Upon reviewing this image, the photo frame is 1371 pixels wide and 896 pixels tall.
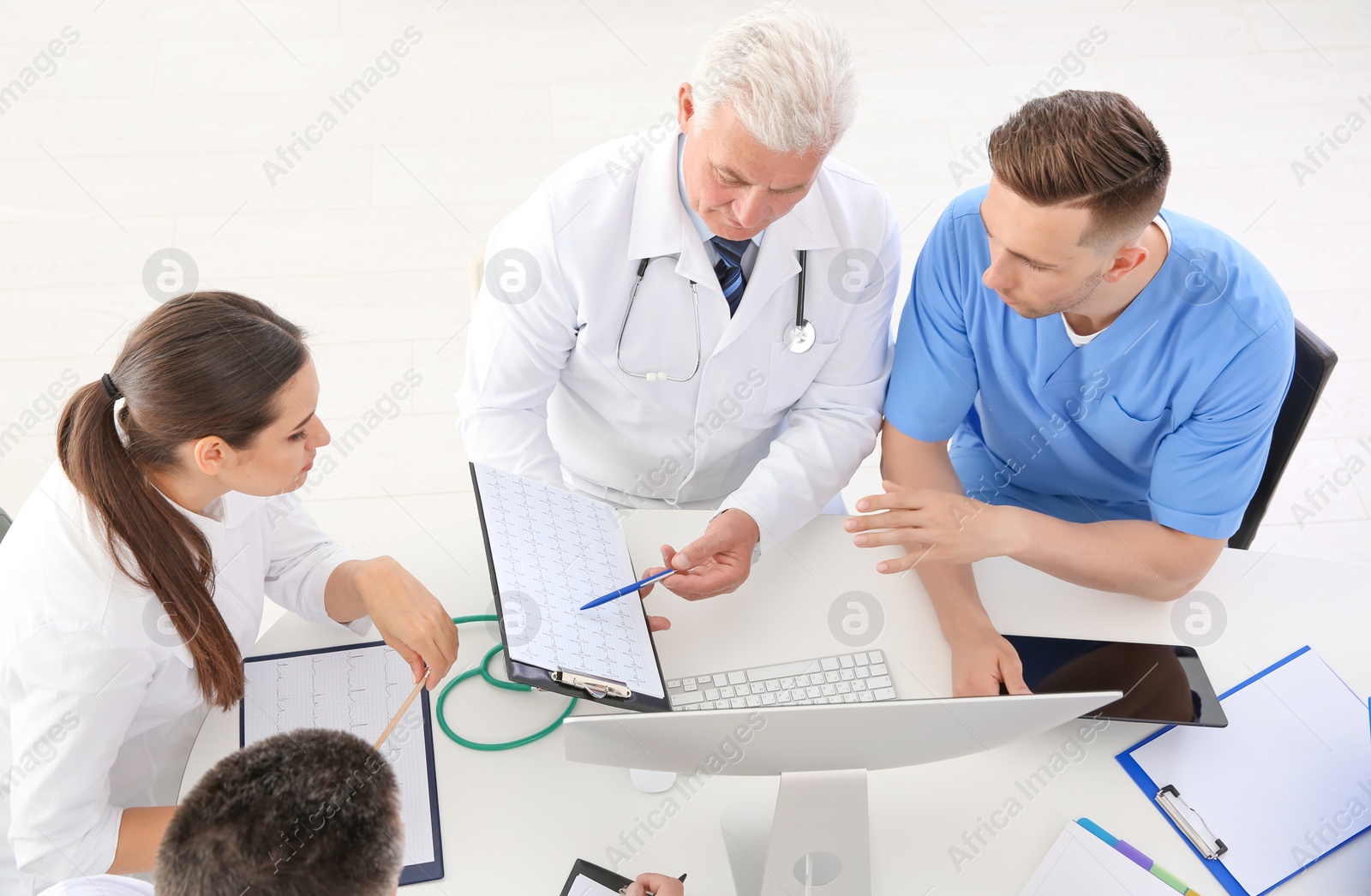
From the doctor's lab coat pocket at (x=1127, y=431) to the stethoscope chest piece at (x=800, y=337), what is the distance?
0.46 m

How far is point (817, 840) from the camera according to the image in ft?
4.14

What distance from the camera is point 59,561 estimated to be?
1.29 metres

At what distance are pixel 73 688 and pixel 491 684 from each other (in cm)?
50

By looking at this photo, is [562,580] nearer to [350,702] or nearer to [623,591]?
[623,591]

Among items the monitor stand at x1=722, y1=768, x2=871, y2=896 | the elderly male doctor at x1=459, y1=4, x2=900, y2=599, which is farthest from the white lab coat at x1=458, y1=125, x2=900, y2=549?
the monitor stand at x1=722, y1=768, x2=871, y2=896

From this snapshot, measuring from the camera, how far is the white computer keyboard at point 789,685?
1.46 metres

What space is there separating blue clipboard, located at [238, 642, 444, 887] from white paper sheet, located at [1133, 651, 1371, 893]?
2.96 feet

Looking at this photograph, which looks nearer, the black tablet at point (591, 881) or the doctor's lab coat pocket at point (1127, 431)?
the black tablet at point (591, 881)

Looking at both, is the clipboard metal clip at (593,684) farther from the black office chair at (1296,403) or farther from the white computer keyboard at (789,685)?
the black office chair at (1296,403)

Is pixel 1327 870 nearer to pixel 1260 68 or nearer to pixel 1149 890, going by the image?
pixel 1149 890

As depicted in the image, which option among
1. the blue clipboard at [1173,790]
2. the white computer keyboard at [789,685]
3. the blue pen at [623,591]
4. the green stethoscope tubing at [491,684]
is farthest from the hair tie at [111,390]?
the blue clipboard at [1173,790]

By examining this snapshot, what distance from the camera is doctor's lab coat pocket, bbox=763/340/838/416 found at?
1.76 m

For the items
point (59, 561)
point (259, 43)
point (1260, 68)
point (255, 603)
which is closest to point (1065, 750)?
point (255, 603)

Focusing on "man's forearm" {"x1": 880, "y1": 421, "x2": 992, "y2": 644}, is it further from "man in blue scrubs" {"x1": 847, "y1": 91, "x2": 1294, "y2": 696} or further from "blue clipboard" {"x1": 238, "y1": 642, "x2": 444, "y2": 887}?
"blue clipboard" {"x1": 238, "y1": 642, "x2": 444, "y2": 887}
